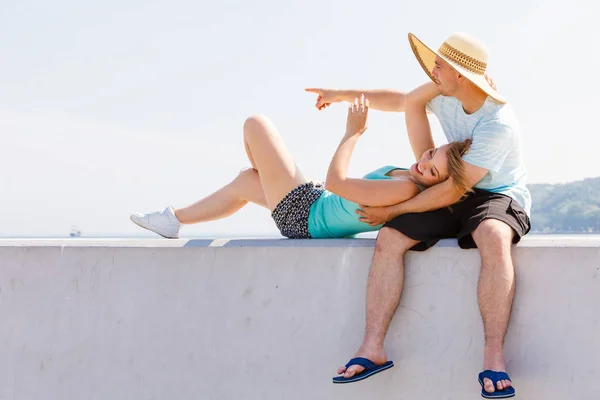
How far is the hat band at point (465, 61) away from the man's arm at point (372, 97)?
0.44 metres

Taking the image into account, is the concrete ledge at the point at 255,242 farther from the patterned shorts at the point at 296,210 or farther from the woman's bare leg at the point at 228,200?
the woman's bare leg at the point at 228,200

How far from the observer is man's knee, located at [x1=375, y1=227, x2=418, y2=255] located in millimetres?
2797

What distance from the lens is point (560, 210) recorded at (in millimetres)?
107375

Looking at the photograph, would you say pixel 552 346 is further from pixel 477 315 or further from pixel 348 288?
pixel 348 288

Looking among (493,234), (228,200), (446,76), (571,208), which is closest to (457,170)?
(493,234)

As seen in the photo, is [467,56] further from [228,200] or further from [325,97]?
[228,200]

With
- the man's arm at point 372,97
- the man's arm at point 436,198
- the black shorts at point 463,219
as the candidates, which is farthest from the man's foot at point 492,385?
the man's arm at point 372,97

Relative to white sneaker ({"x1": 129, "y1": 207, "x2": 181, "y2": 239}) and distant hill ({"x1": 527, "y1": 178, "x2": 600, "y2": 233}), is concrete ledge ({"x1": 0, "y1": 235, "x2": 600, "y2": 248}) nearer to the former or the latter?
white sneaker ({"x1": 129, "y1": 207, "x2": 181, "y2": 239})

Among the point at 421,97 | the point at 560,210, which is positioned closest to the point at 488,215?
the point at 421,97

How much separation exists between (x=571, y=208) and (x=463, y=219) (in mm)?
111847

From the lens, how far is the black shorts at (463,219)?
2.74 metres

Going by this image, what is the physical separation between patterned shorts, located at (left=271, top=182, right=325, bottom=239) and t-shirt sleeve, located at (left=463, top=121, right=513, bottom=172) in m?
0.79

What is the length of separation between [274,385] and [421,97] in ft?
4.50

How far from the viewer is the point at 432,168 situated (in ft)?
9.52
